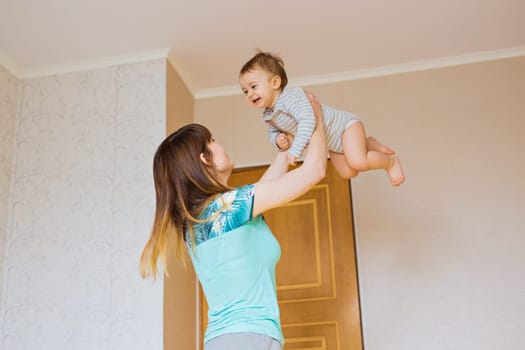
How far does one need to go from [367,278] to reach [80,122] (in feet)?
6.31

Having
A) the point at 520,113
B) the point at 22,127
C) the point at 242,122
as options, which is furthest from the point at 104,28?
the point at 520,113

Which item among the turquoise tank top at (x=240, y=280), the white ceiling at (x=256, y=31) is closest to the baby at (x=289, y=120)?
the turquoise tank top at (x=240, y=280)

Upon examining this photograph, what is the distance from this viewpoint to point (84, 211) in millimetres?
3447

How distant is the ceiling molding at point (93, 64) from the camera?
3.58 metres

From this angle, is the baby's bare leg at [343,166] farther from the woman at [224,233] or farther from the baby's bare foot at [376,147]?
the woman at [224,233]

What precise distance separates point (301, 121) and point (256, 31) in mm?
1623

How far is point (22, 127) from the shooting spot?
12.1 ft

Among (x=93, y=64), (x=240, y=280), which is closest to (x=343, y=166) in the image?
(x=240, y=280)

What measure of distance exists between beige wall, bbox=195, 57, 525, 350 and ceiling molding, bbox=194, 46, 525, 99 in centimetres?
4

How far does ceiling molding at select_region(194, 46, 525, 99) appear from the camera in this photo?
12.4 feet

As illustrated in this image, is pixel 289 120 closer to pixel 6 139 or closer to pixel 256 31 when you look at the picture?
pixel 256 31

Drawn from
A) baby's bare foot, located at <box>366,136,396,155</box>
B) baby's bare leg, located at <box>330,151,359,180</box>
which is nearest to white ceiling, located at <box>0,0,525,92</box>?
baby's bare foot, located at <box>366,136,396,155</box>

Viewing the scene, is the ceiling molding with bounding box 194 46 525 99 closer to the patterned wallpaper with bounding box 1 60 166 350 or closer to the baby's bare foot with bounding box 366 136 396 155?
the patterned wallpaper with bounding box 1 60 166 350

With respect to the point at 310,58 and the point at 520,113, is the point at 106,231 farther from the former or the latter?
the point at 520,113
